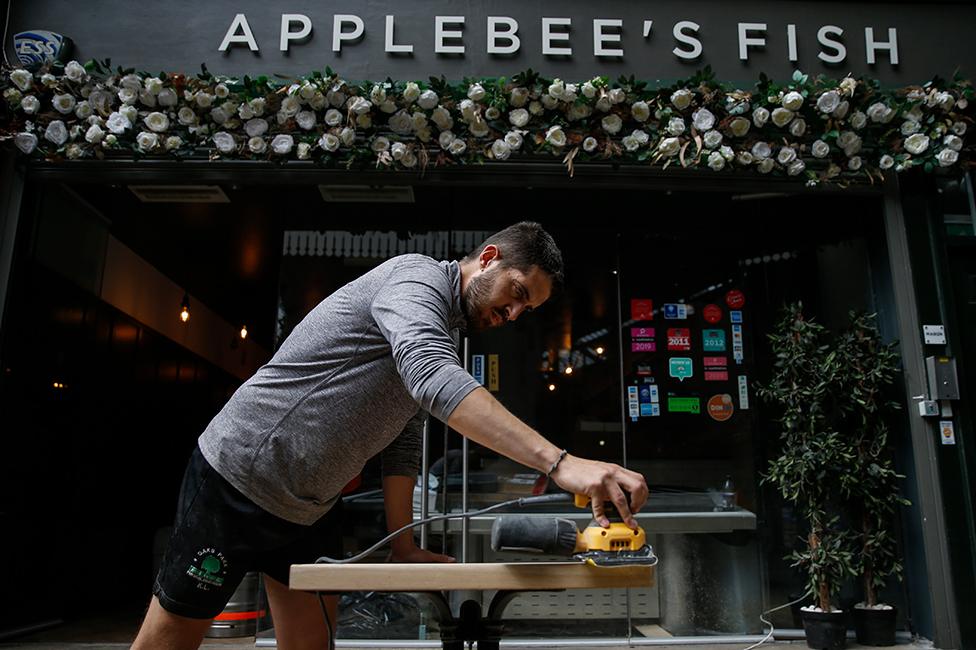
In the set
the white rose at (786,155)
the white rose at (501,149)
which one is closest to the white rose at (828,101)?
the white rose at (786,155)

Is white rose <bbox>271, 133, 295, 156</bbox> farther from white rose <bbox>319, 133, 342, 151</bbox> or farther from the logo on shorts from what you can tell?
the logo on shorts

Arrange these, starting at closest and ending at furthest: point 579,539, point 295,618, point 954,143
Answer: point 579,539 → point 295,618 → point 954,143

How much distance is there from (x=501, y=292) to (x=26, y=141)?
3.52 m

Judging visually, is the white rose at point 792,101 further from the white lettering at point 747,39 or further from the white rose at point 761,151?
the white lettering at point 747,39

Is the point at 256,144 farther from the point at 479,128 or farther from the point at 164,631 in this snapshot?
the point at 164,631

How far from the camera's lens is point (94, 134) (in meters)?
3.92

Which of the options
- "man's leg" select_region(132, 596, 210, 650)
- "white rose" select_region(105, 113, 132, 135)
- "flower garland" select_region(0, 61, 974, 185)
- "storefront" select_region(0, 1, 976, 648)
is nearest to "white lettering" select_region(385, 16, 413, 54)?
"storefront" select_region(0, 1, 976, 648)

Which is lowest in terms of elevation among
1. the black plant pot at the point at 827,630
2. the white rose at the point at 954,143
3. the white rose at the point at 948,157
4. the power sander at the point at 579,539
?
the black plant pot at the point at 827,630

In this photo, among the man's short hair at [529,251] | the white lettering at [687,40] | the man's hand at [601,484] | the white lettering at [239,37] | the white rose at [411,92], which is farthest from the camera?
the white lettering at [687,40]

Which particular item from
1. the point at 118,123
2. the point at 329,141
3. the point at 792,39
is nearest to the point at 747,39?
the point at 792,39

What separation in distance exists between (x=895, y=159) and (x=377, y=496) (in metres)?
3.51

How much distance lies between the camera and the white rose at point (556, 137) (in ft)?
13.1

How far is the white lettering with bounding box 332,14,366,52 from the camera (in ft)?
14.0

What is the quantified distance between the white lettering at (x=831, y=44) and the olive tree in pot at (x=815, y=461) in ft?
4.74
